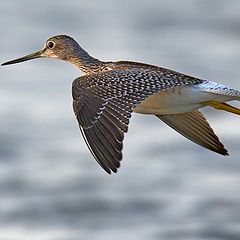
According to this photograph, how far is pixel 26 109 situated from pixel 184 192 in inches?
94.8

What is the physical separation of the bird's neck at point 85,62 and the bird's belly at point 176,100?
1.01m

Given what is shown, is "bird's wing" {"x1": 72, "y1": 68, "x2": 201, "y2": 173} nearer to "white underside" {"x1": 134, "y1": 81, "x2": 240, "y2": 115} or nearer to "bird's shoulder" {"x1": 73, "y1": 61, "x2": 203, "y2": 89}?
"bird's shoulder" {"x1": 73, "y1": 61, "x2": 203, "y2": 89}

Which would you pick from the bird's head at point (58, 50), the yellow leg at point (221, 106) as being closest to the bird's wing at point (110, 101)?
the yellow leg at point (221, 106)

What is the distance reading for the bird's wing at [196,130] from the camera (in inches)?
750

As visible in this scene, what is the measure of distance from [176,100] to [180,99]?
43 millimetres

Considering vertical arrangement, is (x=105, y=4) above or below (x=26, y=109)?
above

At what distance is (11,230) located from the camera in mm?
23938

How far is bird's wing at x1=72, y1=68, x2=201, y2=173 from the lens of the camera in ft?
55.5

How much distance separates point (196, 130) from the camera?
19.1 m

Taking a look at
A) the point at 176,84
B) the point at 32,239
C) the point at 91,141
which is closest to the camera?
the point at 91,141

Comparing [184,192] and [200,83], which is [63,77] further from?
[200,83]

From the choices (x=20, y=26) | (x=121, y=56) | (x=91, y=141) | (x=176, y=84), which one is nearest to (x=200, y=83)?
(x=176, y=84)

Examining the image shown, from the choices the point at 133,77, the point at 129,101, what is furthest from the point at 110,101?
the point at 133,77

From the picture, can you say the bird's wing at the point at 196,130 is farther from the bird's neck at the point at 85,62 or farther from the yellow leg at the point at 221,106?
the bird's neck at the point at 85,62
